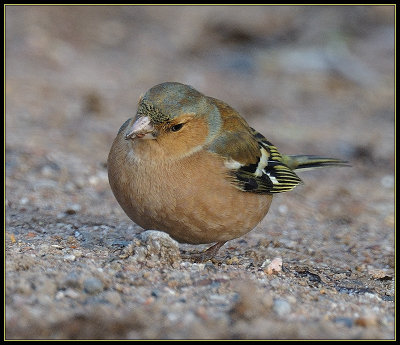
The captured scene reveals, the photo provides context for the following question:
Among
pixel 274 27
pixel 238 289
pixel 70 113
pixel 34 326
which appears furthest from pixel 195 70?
pixel 34 326

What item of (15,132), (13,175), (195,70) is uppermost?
(195,70)

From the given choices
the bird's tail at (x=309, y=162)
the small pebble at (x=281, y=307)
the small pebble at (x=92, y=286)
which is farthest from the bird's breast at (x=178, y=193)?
the bird's tail at (x=309, y=162)

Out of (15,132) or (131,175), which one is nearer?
(131,175)

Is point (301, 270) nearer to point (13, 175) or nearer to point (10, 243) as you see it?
point (10, 243)

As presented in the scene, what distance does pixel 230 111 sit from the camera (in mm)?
5547

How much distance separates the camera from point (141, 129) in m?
4.65

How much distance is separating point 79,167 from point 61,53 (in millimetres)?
4608

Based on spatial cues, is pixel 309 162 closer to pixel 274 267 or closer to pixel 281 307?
pixel 274 267

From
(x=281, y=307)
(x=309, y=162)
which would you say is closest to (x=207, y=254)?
(x=281, y=307)

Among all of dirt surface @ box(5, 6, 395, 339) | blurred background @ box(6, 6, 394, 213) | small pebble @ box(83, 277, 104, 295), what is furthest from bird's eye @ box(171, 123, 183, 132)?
blurred background @ box(6, 6, 394, 213)

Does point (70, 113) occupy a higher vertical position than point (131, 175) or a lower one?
higher

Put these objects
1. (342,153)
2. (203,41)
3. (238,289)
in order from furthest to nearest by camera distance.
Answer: (203,41) < (342,153) < (238,289)

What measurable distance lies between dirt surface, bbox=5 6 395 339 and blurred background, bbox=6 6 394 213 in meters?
0.03

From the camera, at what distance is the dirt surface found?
367cm
